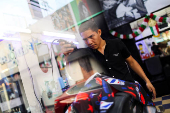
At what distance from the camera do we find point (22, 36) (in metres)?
1.01

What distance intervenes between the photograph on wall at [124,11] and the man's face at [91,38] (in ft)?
5.45

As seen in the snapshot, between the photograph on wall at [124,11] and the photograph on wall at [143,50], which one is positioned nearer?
the photograph on wall at [124,11]

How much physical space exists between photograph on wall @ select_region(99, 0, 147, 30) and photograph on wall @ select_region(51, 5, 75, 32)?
5.16 feet

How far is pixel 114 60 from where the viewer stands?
125 cm

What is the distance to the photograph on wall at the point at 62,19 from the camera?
121cm

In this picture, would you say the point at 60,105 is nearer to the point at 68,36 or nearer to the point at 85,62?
the point at 85,62

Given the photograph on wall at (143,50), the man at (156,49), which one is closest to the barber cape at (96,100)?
the photograph on wall at (143,50)

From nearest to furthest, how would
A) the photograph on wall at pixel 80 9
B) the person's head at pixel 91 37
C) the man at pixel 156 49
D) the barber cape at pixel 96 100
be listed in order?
the barber cape at pixel 96 100 < the person's head at pixel 91 37 < the photograph on wall at pixel 80 9 < the man at pixel 156 49

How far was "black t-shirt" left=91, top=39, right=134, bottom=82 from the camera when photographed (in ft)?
4.11

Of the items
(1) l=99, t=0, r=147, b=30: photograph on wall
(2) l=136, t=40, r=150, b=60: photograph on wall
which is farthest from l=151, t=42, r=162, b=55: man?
(1) l=99, t=0, r=147, b=30: photograph on wall

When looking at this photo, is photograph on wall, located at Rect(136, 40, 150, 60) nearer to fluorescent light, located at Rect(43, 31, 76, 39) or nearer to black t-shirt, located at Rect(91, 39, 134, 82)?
black t-shirt, located at Rect(91, 39, 134, 82)

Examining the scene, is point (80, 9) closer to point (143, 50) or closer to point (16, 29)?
point (16, 29)

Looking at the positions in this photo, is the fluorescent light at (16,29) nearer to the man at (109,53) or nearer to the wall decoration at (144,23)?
the man at (109,53)

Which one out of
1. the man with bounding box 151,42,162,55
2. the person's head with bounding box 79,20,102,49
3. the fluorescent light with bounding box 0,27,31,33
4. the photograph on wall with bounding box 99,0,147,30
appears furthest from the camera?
the man with bounding box 151,42,162,55
